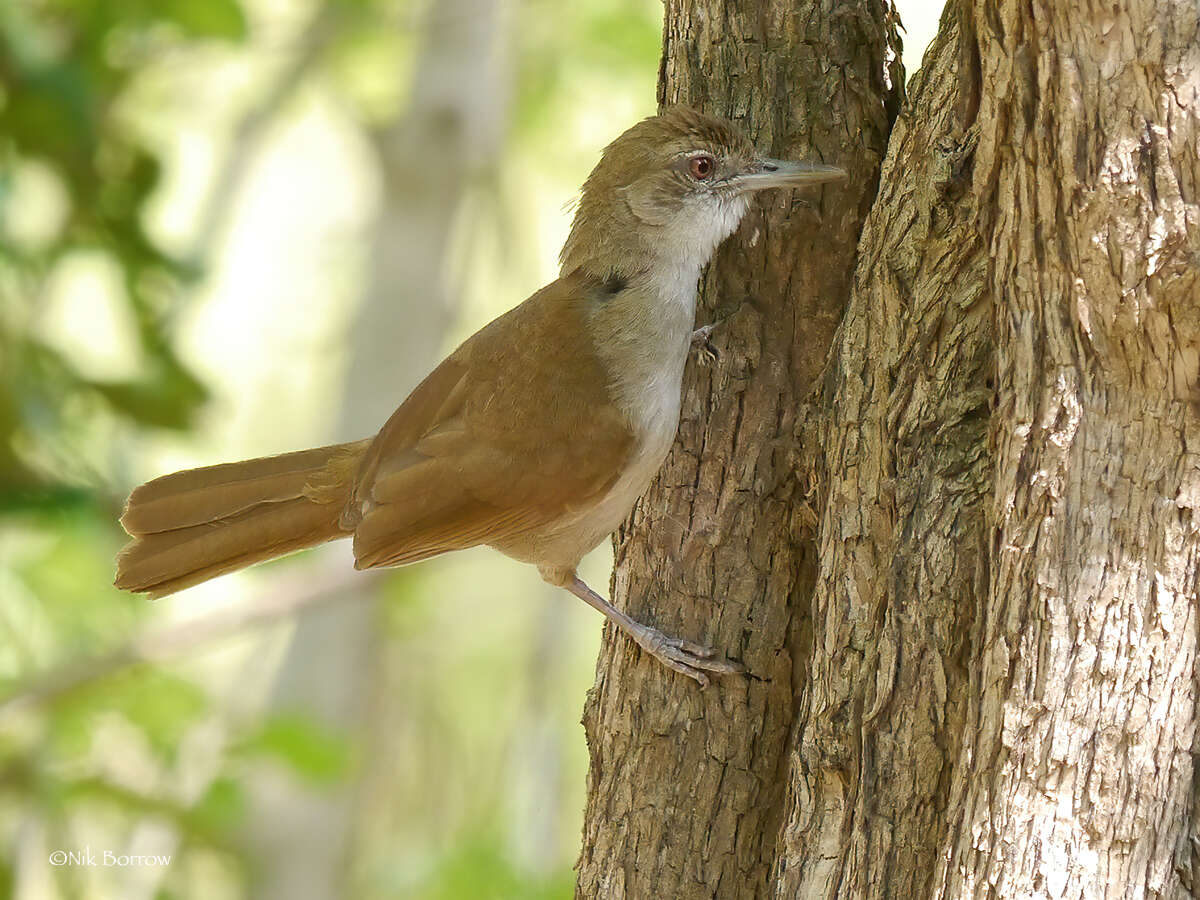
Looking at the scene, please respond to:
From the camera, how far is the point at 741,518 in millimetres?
3088

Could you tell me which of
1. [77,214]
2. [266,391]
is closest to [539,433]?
[77,214]

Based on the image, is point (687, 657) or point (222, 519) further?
point (222, 519)

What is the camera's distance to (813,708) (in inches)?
105

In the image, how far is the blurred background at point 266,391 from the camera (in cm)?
510

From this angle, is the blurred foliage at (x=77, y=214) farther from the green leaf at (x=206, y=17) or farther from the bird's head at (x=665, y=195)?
the bird's head at (x=665, y=195)

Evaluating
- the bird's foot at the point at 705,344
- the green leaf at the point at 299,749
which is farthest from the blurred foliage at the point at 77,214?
the bird's foot at the point at 705,344

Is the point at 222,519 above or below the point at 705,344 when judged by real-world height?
below

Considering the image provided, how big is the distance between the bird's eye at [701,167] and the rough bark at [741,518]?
0.14 m

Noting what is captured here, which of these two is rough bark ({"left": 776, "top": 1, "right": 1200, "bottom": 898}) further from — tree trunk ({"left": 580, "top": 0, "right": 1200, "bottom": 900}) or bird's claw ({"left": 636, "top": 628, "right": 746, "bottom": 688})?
bird's claw ({"left": 636, "top": 628, "right": 746, "bottom": 688})

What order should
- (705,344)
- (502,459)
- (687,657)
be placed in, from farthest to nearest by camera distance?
(502,459), (705,344), (687,657)

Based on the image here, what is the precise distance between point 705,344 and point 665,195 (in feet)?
1.84

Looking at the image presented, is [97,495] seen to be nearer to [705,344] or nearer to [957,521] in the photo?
[705,344]

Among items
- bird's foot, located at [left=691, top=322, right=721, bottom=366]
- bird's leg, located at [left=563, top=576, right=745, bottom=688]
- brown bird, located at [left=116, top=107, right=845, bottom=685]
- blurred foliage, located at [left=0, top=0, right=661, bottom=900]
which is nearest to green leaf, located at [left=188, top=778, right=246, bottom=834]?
blurred foliage, located at [left=0, top=0, right=661, bottom=900]

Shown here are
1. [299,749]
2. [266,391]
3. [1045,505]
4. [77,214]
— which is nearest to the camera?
[1045,505]
